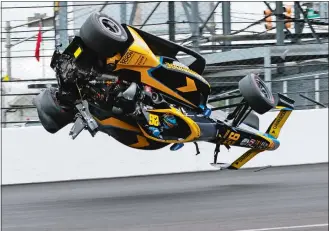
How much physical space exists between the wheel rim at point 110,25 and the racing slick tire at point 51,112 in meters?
1.09

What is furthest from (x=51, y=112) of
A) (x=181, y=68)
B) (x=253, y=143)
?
(x=253, y=143)

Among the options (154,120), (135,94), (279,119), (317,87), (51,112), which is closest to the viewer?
(135,94)

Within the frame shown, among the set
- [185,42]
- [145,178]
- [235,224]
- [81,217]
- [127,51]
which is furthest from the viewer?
[185,42]

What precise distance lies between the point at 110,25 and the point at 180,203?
6.25ft

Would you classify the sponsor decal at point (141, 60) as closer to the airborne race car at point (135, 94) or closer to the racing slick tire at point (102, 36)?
the airborne race car at point (135, 94)

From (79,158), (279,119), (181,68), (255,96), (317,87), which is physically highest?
(181,68)

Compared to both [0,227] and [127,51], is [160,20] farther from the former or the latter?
[0,227]

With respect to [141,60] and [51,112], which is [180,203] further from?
[51,112]

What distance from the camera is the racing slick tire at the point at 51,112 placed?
8180mm

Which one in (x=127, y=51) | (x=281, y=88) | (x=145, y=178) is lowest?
(x=145, y=178)

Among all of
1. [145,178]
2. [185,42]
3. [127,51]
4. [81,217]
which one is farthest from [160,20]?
[81,217]

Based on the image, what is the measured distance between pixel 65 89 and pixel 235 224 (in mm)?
2476

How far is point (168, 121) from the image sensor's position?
27.0ft

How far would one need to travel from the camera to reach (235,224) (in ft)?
21.1
